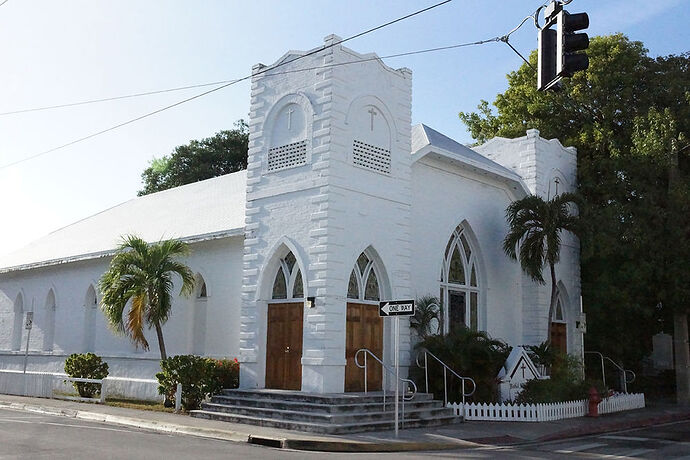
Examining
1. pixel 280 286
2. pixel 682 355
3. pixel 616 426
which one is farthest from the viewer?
pixel 682 355

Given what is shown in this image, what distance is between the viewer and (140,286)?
1956 centimetres

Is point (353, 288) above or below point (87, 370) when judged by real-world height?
above

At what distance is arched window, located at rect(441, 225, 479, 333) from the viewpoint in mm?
21766

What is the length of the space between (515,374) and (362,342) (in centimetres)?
418

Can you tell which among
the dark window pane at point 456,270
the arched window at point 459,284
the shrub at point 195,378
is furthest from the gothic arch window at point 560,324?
the shrub at point 195,378

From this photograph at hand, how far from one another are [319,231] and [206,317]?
20.1 feet

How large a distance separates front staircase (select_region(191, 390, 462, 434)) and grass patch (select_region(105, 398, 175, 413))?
1755mm

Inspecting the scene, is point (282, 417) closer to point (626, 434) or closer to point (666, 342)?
point (626, 434)

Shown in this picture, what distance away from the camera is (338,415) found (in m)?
14.9

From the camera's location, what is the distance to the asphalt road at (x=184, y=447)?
10953 mm

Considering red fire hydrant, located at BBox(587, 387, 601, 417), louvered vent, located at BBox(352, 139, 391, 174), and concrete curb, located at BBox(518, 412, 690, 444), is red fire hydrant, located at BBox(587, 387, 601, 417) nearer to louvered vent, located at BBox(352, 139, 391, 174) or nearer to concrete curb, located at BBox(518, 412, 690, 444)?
concrete curb, located at BBox(518, 412, 690, 444)

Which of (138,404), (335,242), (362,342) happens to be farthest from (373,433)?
(138,404)

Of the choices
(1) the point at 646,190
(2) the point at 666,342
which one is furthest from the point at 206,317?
(2) the point at 666,342

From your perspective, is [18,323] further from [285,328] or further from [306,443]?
[306,443]
